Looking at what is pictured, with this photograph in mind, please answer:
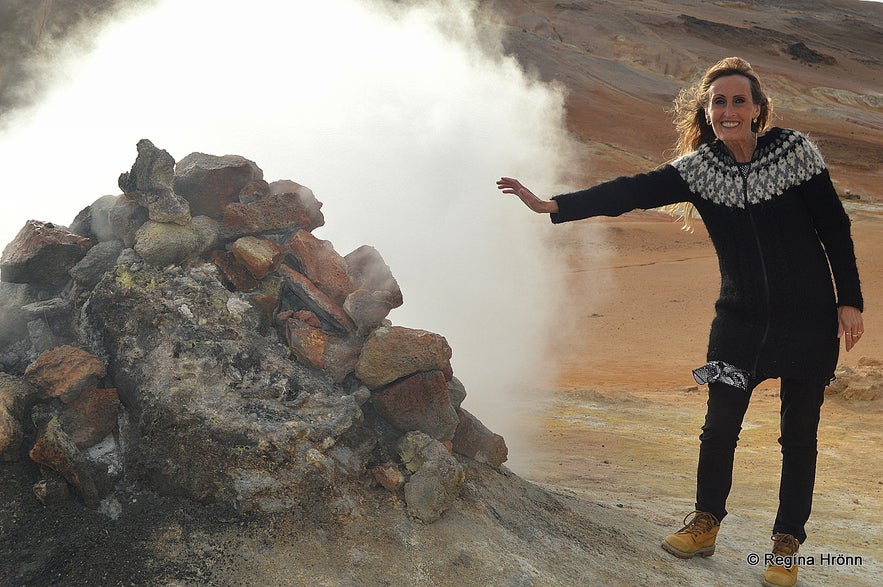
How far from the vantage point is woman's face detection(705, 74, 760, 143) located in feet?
7.15

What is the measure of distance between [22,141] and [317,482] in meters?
5.16

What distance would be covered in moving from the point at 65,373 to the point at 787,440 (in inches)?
88.4

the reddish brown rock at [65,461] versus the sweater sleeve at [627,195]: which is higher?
the sweater sleeve at [627,195]

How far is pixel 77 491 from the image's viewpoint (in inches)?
82.4

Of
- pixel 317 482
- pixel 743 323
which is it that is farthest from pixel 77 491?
pixel 743 323

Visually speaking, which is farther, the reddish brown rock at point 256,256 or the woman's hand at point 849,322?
the reddish brown rock at point 256,256

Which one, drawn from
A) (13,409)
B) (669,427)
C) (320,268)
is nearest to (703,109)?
(320,268)

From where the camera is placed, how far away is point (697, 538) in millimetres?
2439

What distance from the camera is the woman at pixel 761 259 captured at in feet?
6.96

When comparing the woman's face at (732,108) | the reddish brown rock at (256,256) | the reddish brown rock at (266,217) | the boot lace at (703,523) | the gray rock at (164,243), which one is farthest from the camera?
the reddish brown rock at (266,217)

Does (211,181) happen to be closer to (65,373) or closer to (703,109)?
(65,373)

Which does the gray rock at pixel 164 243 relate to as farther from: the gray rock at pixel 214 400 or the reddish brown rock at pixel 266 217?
the reddish brown rock at pixel 266 217

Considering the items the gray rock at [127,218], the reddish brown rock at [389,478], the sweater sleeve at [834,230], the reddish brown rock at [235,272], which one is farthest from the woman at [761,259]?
the gray rock at [127,218]

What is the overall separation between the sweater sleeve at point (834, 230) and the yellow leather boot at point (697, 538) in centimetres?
83
